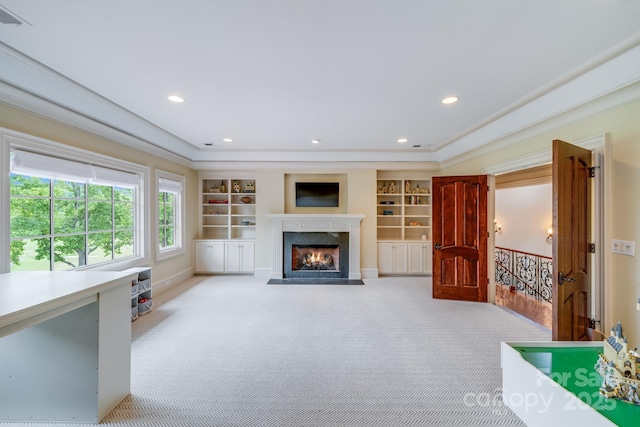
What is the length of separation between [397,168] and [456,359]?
3.83 meters

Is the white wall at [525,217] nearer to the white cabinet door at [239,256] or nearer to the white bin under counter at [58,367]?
the white cabinet door at [239,256]

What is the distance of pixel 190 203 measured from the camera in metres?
5.37

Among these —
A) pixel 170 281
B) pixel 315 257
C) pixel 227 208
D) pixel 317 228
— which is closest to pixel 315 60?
pixel 317 228

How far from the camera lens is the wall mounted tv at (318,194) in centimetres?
558

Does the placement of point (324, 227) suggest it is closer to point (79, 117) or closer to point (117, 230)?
point (117, 230)

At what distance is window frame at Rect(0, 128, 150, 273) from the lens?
2215 mm

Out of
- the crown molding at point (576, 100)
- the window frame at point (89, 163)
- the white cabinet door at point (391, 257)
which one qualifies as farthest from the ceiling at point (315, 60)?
the white cabinet door at point (391, 257)

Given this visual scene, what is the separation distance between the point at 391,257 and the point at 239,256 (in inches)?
132

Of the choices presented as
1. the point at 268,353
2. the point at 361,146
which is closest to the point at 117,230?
the point at 268,353

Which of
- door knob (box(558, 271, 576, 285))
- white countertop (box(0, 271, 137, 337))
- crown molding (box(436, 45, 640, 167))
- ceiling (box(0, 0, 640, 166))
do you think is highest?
ceiling (box(0, 0, 640, 166))

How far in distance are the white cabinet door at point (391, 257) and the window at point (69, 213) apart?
453cm

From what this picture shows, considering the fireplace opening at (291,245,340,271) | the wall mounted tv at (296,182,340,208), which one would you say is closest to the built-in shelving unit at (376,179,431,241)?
the wall mounted tv at (296,182,340,208)

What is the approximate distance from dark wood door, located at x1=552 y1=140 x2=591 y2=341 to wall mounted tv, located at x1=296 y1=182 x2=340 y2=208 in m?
3.86

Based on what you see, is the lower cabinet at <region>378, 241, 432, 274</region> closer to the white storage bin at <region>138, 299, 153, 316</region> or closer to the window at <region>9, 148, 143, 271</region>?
the white storage bin at <region>138, 299, 153, 316</region>
